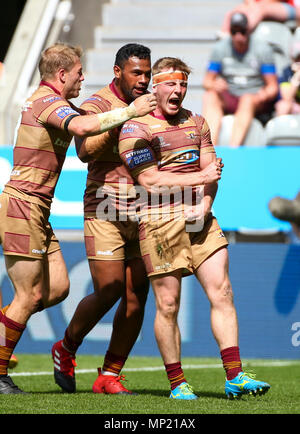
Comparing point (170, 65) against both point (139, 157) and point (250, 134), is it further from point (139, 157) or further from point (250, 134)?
point (250, 134)

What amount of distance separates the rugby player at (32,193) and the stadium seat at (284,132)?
4004 mm

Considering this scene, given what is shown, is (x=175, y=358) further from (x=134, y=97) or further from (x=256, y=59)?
(x=256, y=59)

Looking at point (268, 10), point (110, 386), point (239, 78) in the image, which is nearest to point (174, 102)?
point (110, 386)

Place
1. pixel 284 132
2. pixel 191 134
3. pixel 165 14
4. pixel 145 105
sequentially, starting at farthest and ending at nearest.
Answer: pixel 165 14 < pixel 284 132 < pixel 191 134 < pixel 145 105

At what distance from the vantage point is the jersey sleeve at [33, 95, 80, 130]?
5.92 metres

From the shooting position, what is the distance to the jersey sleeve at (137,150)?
5844 mm

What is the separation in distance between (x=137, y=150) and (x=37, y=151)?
74 cm

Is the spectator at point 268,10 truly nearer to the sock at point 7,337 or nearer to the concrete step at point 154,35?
the concrete step at point 154,35

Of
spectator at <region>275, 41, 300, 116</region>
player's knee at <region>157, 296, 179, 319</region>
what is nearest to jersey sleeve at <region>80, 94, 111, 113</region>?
player's knee at <region>157, 296, 179, 319</region>

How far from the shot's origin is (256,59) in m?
10.8

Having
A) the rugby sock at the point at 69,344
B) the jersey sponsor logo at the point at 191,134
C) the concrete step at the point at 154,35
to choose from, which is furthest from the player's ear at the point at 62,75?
the concrete step at the point at 154,35

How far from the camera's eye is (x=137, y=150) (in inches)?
230

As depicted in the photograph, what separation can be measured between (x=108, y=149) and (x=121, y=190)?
293 millimetres
